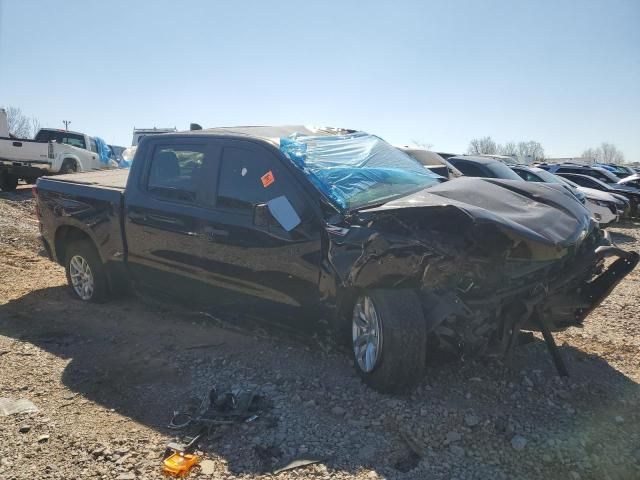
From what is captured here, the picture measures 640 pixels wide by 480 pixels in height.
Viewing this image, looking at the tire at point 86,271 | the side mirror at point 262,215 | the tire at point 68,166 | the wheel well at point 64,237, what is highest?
the side mirror at point 262,215

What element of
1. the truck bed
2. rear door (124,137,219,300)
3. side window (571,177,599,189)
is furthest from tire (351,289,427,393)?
side window (571,177,599,189)

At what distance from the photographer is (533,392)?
11.4 ft

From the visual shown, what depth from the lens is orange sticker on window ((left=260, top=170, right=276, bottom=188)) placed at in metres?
3.86

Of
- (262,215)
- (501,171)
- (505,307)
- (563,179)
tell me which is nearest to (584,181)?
(563,179)

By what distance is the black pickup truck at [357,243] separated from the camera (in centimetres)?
314

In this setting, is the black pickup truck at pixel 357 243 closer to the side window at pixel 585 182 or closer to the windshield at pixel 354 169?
the windshield at pixel 354 169

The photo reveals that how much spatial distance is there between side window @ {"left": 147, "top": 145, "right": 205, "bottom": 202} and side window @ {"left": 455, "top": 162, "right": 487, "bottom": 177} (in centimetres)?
705

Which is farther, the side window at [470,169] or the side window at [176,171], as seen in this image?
the side window at [470,169]

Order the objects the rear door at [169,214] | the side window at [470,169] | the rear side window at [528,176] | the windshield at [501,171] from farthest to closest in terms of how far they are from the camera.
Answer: the rear side window at [528,176], the side window at [470,169], the windshield at [501,171], the rear door at [169,214]

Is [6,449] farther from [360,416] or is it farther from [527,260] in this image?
[527,260]

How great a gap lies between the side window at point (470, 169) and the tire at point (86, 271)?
7.29 meters

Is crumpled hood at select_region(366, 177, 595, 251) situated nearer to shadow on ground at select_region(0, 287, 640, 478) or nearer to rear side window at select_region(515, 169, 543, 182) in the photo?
shadow on ground at select_region(0, 287, 640, 478)

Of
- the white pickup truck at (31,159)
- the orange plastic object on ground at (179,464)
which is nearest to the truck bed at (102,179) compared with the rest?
the orange plastic object on ground at (179,464)

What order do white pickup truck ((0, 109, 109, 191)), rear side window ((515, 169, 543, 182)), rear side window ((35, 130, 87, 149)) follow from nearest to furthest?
rear side window ((515, 169, 543, 182)) < white pickup truck ((0, 109, 109, 191)) < rear side window ((35, 130, 87, 149))
